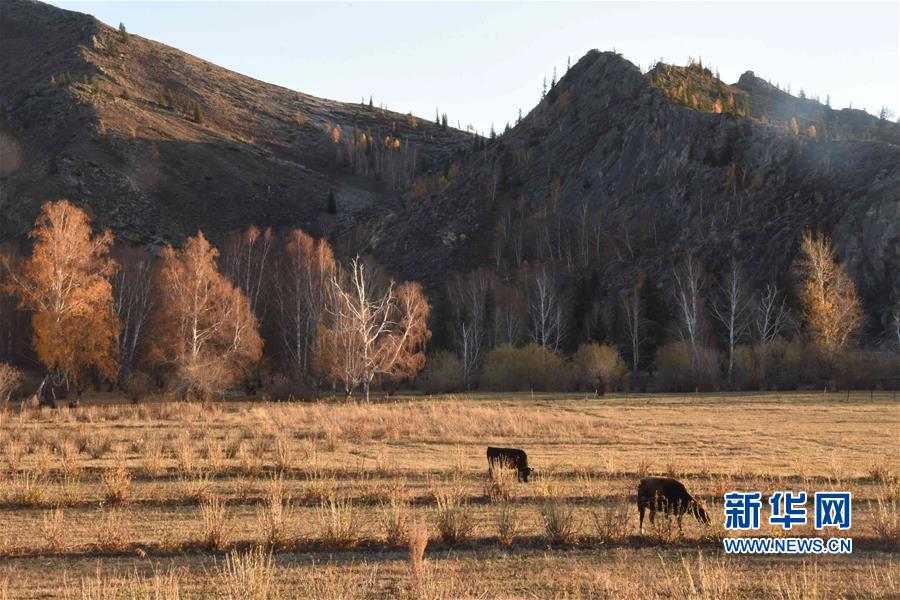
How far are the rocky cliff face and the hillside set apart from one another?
99.8 feet

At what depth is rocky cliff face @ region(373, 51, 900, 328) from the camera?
86.2 metres

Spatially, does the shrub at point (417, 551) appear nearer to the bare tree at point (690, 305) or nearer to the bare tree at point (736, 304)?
the bare tree at point (690, 305)

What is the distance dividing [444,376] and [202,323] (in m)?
21.0

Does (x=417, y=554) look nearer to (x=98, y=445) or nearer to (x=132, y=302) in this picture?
(x=98, y=445)

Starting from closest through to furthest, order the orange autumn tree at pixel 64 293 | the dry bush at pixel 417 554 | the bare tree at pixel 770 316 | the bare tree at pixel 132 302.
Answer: the dry bush at pixel 417 554 < the orange autumn tree at pixel 64 293 < the bare tree at pixel 132 302 < the bare tree at pixel 770 316

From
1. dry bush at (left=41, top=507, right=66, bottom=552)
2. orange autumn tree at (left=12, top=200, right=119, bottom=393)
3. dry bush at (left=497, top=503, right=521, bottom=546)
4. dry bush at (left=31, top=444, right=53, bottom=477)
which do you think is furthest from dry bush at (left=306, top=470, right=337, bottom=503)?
orange autumn tree at (left=12, top=200, right=119, bottom=393)

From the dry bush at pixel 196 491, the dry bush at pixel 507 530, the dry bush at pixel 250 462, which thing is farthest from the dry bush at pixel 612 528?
the dry bush at pixel 250 462

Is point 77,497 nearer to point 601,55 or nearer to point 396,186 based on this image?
point 601,55

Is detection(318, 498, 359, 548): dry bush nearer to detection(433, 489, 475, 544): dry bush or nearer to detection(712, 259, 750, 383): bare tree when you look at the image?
detection(433, 489, 475, 544): dry bush

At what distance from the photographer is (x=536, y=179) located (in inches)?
5157

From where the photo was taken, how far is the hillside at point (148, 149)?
4323 inches

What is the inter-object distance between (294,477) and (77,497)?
5291 millimetres

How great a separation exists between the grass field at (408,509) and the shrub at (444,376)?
30093 mm

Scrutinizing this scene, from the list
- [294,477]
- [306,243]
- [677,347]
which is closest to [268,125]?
[306,243]
